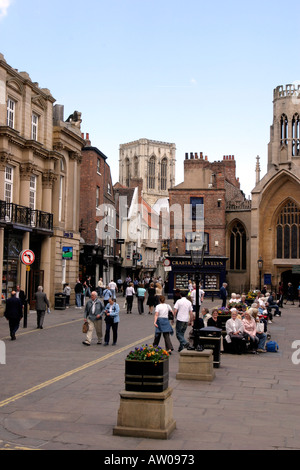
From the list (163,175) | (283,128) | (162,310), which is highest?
(163,175)

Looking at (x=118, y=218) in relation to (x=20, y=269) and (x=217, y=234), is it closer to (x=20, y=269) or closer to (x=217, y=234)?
(x=217, y=234)

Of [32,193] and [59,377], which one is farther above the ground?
[32,193]

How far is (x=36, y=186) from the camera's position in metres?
30.3

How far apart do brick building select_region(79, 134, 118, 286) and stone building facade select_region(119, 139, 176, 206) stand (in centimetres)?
8441

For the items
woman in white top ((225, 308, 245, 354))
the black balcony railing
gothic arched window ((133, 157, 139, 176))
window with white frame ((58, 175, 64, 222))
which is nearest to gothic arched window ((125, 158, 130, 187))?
gothic arched window ((133, 157, 139, 176))

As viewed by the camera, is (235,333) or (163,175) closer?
(235,333)

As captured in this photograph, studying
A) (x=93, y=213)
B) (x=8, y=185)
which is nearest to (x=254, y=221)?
(x=93, y=213)

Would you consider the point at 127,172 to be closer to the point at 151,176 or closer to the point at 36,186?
the point at 151,176

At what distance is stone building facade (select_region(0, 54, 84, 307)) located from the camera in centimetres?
2677

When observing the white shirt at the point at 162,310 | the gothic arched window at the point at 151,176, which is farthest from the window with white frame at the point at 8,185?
the gothic arched window at the point at 151,176

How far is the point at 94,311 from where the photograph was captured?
1722 centimetres

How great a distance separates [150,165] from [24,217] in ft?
365

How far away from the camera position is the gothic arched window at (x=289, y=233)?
52.4m

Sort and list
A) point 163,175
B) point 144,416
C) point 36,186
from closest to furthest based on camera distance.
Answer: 1. point 144,416
2. point 36,186
3. point 163,175
